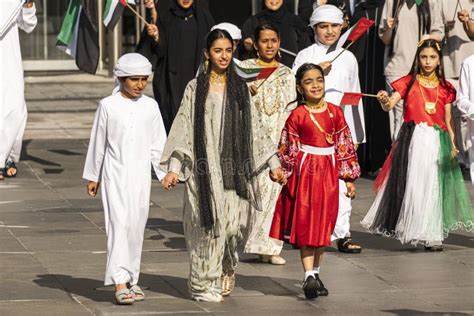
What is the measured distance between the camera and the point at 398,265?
1112 centimetres

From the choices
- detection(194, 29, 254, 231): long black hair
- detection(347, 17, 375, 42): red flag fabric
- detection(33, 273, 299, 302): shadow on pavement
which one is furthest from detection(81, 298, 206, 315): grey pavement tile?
detection(347, 17, 375, 42): red flag fabric

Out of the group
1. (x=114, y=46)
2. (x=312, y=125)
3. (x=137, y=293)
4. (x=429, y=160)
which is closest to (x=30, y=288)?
(x=137, y=293)

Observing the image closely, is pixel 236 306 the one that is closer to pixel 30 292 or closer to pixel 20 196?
pixel 30 292

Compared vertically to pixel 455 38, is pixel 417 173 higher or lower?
lower

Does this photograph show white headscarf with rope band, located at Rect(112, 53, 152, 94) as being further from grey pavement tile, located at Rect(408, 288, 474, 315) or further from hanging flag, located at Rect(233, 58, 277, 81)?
grey pavement tile, located at Rect(408, 288, 474, 315)

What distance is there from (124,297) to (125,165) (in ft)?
2.70

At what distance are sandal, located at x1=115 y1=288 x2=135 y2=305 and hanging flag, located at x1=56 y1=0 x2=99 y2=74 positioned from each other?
5.94m

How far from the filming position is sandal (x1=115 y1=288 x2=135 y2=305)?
9570 mm

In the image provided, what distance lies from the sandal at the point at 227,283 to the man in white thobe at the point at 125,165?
0.57 meters

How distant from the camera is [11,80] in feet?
51.4

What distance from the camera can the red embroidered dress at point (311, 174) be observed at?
32.6 ft

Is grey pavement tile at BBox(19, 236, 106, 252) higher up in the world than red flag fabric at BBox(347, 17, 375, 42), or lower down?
lower down

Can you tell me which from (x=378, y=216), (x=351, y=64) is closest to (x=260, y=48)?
(x=351, y=64)

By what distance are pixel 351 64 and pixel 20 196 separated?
13.0 feet
